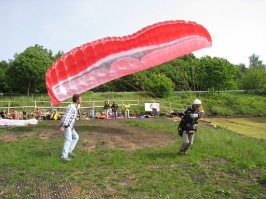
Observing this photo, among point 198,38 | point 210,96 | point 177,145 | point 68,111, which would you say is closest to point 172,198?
point 68,111

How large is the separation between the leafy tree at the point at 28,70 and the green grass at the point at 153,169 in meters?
28.4

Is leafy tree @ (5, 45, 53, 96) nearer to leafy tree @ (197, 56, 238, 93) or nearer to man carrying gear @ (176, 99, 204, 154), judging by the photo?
leafy tree @ (197, 56, 238, 93)

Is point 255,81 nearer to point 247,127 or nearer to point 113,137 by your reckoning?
point 247,127

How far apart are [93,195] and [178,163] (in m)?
2.64

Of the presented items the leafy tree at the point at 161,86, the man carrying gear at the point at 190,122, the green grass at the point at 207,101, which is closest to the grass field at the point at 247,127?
the green grass at the point at 207,101

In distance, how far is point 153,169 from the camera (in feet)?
20.1

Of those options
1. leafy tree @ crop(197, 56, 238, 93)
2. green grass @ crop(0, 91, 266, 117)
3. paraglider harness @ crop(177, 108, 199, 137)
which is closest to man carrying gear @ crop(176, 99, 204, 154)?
paraglider harness @ crop(177, 108, 199, 137)

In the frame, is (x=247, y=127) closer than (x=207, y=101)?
Yes

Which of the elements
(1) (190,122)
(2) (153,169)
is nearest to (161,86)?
(1) (190,122)

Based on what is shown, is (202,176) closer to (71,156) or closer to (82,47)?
(71,156)

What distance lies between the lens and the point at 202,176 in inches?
227

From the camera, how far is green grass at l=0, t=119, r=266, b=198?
4.91 m

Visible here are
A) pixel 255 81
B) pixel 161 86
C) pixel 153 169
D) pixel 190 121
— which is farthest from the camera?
pixel 255 81

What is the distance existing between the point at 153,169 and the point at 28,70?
107 feet
